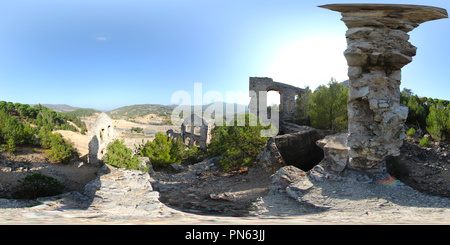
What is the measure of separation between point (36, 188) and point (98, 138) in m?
7.55

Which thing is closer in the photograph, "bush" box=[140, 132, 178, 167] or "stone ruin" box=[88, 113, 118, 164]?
"bush" box=[140, 132, 178, 167]

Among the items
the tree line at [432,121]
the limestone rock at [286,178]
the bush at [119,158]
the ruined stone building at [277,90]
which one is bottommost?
the limestone rock at [286,178]

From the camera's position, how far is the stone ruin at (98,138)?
1404 cm

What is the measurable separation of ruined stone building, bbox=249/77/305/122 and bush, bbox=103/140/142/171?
12552mm

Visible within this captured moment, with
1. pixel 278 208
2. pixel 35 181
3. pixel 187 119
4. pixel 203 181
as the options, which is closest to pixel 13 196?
pixel 35 181

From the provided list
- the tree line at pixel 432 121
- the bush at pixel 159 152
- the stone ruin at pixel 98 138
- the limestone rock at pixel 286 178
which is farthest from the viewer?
the stone ruin at pixel 98 138

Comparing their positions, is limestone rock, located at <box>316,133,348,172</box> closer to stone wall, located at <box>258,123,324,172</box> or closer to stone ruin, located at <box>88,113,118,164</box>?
stone wall, located at <box>258,123,324,172</box>

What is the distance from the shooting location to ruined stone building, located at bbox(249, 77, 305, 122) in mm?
20844

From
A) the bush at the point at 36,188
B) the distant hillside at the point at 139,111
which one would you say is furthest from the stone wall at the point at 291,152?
the distant hillside at the point at 139,111

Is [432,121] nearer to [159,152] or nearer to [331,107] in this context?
[331,107]

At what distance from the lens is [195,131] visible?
80.7ft

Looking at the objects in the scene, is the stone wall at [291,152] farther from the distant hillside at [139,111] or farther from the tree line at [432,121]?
the distant hillside at [139,111]

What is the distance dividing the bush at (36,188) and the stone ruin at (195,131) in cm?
1428

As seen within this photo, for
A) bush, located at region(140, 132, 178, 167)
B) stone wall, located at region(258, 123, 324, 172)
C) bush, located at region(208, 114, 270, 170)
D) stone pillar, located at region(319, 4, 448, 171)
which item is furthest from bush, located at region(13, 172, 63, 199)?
stone pillar, located at region(319, 4, 448, 171)
